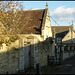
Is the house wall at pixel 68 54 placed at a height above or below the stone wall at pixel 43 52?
below

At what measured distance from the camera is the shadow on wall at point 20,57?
11000mm

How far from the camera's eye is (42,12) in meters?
28.5

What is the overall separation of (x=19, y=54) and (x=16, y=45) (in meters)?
0.76

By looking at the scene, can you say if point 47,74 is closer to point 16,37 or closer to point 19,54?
point 19,54

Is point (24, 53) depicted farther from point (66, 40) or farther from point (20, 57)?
point (66, 40)

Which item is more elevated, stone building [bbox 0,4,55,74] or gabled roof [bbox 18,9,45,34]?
gabled roof [bbox 18,9,45,34]

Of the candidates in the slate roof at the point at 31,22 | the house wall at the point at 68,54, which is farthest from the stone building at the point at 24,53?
the house wall at the point at 68,54

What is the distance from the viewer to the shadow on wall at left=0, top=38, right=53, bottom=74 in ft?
36.1

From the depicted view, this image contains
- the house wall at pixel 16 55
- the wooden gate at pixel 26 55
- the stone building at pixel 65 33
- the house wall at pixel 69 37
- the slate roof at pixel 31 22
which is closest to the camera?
the house wall at pixel 16 55

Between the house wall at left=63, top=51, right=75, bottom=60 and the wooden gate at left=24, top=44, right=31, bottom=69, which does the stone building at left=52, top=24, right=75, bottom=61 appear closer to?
the house wall at left=63, top=51, right=75, bottom=60

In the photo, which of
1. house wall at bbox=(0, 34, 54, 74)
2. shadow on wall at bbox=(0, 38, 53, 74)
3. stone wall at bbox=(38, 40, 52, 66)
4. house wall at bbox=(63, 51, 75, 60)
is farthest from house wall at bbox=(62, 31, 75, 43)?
house wall at bbox=(0, 34, 54, 74)

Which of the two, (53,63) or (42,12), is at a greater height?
(42,12)

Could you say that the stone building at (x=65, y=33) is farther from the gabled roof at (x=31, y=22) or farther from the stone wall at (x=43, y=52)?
the stone wall at (x=43, y=52)

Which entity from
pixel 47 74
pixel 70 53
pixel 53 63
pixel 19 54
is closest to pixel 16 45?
pixel 19 54
